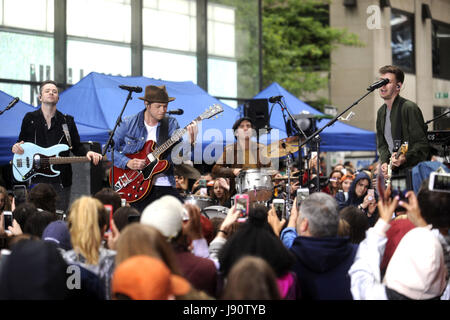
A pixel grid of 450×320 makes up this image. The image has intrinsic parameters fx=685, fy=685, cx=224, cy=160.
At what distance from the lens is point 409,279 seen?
3688 millimetres

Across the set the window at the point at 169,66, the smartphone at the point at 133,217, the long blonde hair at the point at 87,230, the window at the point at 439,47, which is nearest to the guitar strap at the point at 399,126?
the smartphone at the point at 133,217

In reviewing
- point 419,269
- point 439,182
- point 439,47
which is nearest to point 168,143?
point 439,182

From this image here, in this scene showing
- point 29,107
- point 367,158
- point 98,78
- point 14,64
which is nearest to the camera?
point 29,107

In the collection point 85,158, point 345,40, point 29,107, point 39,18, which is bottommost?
point 85,158

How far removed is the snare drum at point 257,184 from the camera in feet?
27.2

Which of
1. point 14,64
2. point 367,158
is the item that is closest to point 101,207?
point 14,64

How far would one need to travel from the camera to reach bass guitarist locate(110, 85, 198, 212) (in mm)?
7562

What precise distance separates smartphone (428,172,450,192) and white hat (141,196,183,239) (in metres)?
1.52

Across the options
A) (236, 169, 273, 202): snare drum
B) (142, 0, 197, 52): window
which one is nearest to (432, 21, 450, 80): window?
(142, 0, 197, 52): window

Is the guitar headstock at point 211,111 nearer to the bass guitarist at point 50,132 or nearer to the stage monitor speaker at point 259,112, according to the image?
the bass guitarist at point 50,132

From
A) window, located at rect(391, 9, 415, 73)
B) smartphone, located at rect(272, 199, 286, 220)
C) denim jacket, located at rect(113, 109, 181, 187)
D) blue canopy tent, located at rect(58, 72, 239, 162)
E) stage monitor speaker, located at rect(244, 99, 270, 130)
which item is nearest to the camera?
smartphone, located at rect(272, 199, 286, 220)

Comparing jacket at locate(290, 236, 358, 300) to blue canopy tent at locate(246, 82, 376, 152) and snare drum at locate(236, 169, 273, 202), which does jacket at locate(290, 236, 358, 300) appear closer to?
snare drum at locate(236, 169, 273, 202)
